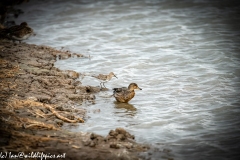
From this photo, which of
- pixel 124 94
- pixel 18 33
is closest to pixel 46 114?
pixel 124 94

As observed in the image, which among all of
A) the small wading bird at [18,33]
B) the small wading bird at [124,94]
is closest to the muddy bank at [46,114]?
the small wading bird at [124,94]

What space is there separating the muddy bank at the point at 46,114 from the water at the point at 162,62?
470 mm

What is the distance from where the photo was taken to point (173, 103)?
885 cm

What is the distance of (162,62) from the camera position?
40.2 ft

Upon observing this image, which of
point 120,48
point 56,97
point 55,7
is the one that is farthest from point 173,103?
point 55,7

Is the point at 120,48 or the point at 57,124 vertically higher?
the point at 120,48

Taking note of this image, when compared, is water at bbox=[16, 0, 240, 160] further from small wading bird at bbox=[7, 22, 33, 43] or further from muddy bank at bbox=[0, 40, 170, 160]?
small wading bird at bbox=[7, 22, 33, 43]

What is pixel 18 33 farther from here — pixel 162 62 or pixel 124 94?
Answer: pixel 124 94

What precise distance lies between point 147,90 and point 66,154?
444 cm

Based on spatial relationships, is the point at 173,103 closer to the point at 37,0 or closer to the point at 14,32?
the point at 14,32

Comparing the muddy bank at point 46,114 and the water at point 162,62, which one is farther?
the water at point 162,62

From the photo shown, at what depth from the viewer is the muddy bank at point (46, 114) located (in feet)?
19.8

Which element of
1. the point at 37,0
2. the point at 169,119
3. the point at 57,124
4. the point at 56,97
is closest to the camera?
the point at 57,124

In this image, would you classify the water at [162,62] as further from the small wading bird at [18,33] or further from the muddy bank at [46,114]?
→ the small wading bird at [18,33]
